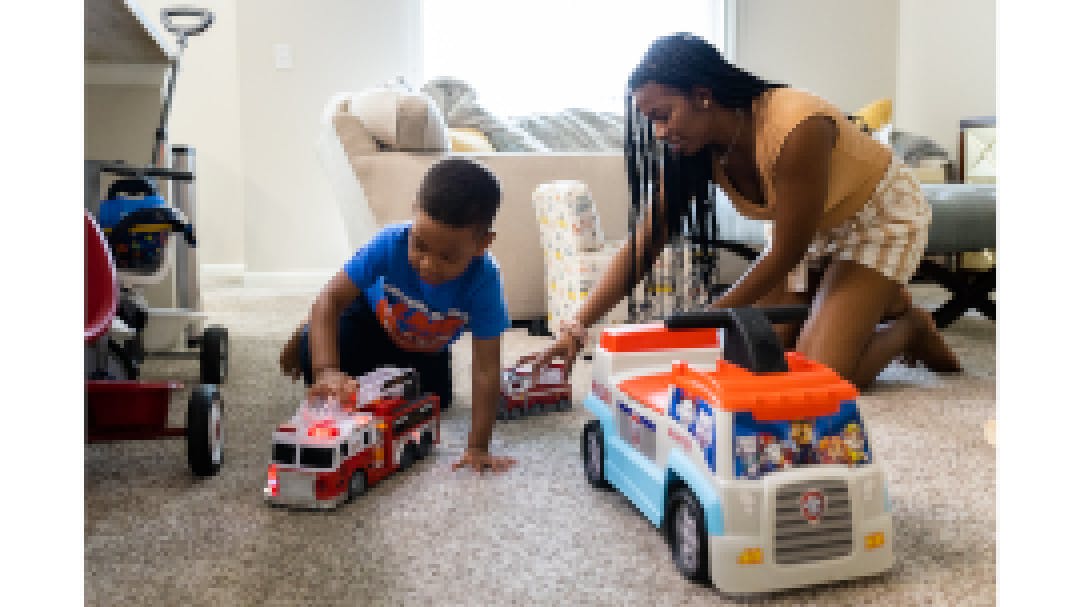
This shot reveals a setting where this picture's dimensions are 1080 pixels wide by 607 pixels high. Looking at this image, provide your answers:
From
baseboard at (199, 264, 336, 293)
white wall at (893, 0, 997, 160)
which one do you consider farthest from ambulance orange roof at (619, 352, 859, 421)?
white wall at (893, 0, 997, 160)

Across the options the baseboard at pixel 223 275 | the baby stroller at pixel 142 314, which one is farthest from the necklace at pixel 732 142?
the baseboard at pixel 223 275

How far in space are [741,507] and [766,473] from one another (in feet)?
0.14

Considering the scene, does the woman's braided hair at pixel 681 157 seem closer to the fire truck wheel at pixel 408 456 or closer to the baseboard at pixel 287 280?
the fire truck wheel at pixel 408 456

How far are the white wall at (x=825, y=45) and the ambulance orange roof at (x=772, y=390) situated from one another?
3773mm

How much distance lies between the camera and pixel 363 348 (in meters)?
1.59

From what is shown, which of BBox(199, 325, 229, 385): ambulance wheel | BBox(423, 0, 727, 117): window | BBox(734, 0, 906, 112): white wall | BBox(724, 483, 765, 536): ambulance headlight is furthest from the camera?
BBox(734, 0, 906, 112): white wall

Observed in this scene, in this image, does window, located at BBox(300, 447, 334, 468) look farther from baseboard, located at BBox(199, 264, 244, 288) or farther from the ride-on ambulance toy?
baseboard, located at BBox(199, 264, 244, 288)

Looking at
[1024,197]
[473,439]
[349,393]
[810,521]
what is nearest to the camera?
[1024,197]

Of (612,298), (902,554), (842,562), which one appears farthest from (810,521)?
(612,298)

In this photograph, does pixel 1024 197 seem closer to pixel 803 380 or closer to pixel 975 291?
pixel 803 380

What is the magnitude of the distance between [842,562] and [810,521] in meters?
0.06

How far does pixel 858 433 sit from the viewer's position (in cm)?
88

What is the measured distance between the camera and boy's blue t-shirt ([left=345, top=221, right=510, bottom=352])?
53.6 inches

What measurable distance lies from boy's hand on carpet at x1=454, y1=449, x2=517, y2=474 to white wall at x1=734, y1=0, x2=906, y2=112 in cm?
356
